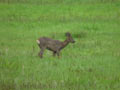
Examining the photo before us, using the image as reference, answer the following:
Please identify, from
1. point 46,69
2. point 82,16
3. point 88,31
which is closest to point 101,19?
point 82,16

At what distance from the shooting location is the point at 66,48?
1510 centimetres

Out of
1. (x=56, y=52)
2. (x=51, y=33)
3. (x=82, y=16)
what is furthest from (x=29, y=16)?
(x=56, y=52)

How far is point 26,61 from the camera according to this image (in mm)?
10297

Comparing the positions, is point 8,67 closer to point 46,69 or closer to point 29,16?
point 46,69

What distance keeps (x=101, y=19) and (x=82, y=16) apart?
1591 mm

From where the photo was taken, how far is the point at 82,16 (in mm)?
25469

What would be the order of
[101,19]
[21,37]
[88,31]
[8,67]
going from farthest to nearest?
[101,19], [88,31], [21,37], [8,67]

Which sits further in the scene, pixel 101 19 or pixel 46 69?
pixel 101 19

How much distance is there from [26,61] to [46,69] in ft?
4.16

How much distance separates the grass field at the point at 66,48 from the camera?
7.79 m

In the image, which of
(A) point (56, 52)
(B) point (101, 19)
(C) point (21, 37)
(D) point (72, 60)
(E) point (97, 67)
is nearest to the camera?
(E) point (97, 67)

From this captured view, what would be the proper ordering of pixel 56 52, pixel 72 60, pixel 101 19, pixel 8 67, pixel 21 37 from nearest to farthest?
pixel 8 67 → pixel 72 60 → pixel 56 52 → pixel 21 37 → pixel 101 19

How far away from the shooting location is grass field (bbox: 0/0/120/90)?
25.6ft

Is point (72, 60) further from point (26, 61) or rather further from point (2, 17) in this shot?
point (2, 17)
